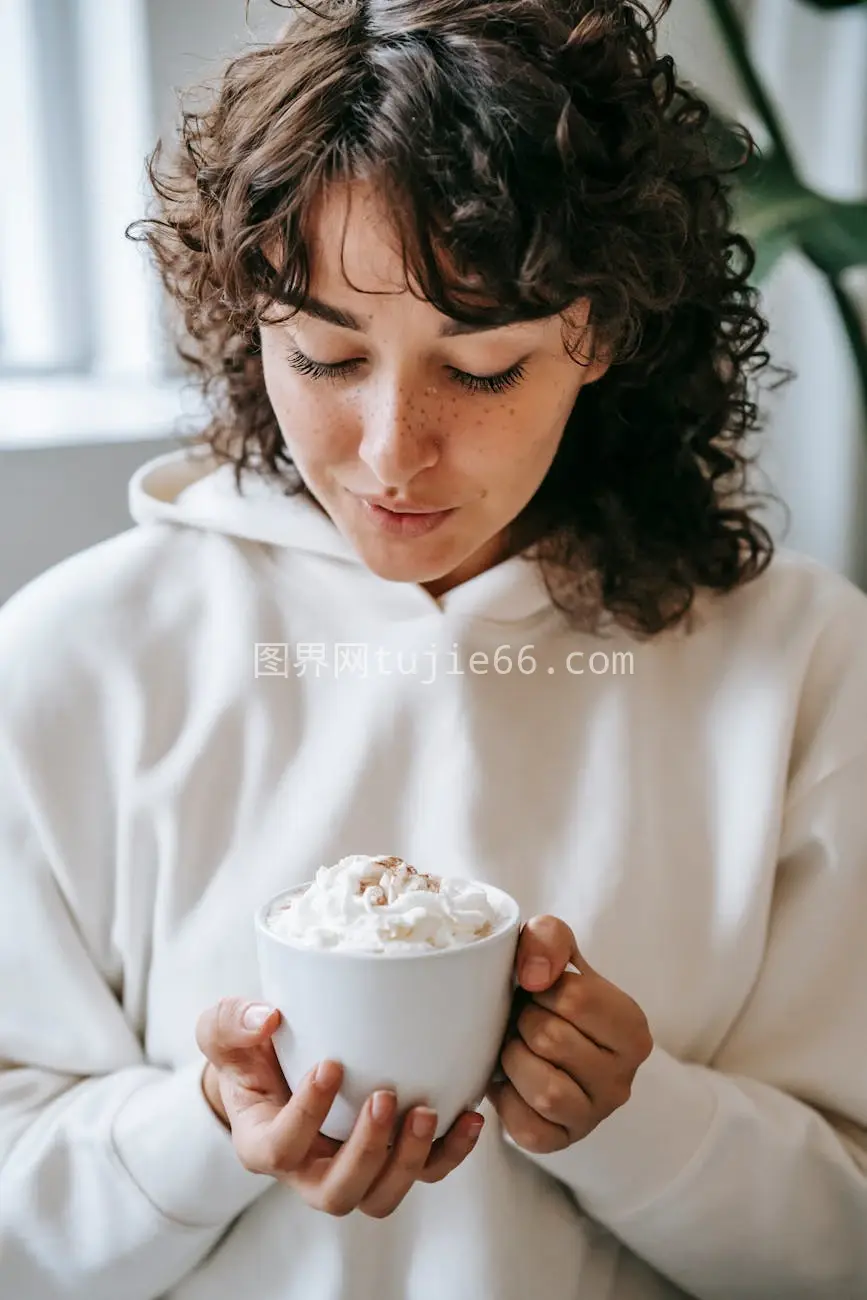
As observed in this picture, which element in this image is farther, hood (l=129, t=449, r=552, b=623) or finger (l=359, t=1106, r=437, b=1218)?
hood (l=129, t=449, r=552, b=623)

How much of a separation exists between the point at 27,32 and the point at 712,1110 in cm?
123

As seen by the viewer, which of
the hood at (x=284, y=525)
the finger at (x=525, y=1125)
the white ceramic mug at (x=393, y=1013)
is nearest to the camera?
the white ceramic mug at (x=393, y=1013)

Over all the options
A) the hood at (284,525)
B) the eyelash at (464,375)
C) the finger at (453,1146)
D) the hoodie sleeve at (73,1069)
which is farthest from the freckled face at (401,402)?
the finger at (453,1146)

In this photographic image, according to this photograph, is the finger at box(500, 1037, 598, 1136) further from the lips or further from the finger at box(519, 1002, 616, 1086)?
the lips

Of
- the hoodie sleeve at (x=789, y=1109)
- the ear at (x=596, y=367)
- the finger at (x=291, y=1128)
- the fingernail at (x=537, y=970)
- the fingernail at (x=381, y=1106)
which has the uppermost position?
the ear at (x=596, y=367)

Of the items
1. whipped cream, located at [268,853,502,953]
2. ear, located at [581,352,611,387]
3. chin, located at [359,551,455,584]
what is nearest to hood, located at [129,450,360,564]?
chin, located at [359,551,455,584]

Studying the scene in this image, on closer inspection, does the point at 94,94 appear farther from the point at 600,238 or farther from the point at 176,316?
the point at 600,238

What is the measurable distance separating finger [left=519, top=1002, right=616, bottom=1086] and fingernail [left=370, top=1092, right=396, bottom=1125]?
3.8 inches

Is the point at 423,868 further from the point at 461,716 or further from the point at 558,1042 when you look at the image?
the point at 558,1042

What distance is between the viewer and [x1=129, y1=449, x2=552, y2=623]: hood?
0.98m

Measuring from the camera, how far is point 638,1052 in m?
0.75

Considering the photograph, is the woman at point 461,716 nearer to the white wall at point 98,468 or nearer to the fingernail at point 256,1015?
the fingernail at point 256,1015

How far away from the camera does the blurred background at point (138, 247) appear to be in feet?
3.86

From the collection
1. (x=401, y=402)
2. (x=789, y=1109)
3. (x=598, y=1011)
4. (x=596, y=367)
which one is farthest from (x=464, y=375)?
(x=789, y=1109)
